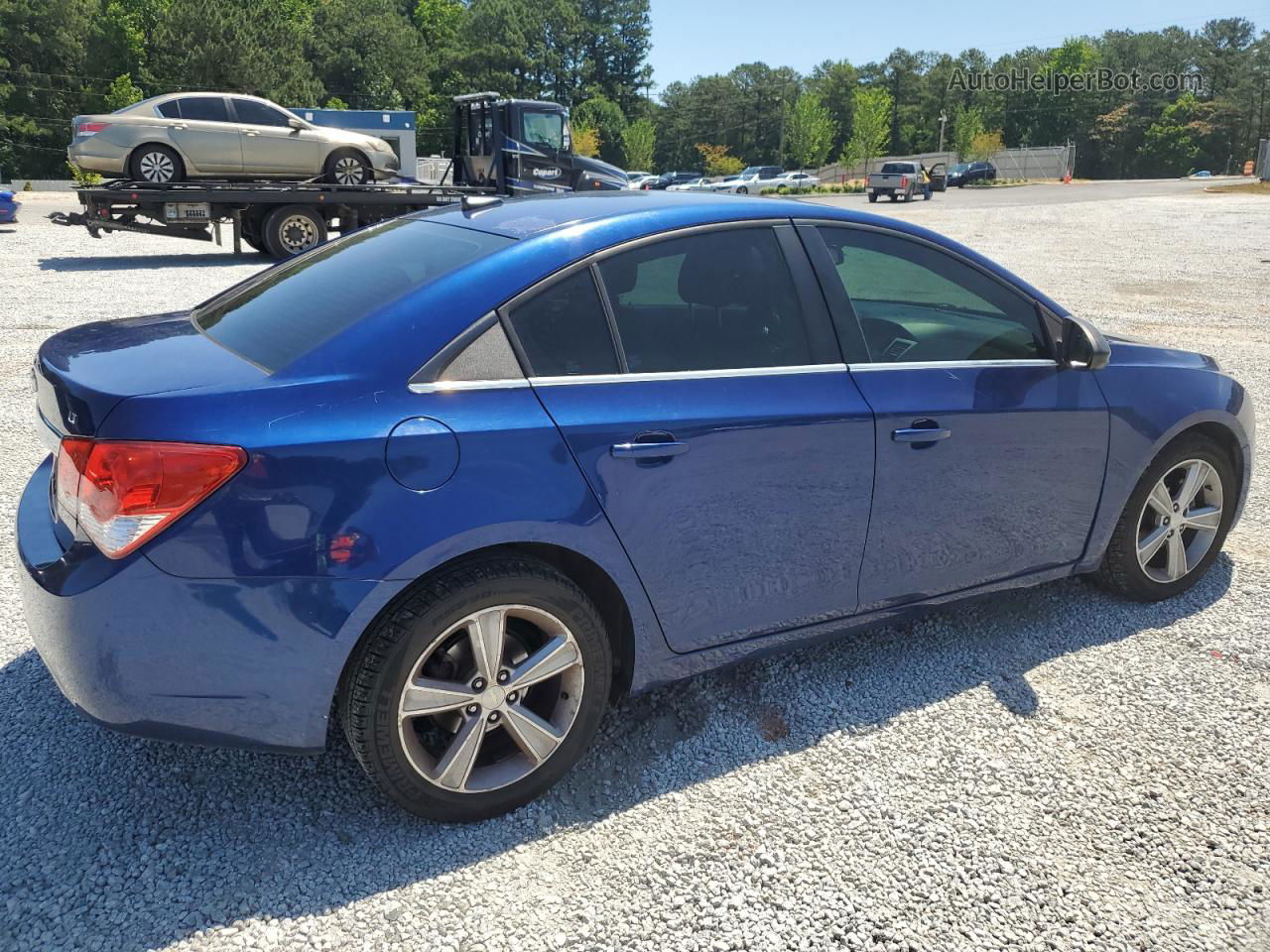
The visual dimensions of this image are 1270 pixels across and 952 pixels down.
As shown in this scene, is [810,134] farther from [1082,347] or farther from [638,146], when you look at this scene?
[1082,347]

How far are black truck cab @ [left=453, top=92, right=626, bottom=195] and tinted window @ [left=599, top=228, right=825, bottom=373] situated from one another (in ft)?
55.9

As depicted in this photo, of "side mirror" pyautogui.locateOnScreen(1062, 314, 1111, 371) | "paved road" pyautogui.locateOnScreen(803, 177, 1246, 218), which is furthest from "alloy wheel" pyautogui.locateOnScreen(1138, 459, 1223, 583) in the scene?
"paved road" pyautogui.locateOnScreen(803, 177, 1246, 218)

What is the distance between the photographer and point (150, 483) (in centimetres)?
221

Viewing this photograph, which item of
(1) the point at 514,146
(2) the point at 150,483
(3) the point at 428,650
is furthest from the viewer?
(1) the point at 514,146

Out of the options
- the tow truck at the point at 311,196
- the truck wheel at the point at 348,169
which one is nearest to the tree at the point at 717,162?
the tow truck at the point at 311,196

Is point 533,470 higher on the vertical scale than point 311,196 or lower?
lower

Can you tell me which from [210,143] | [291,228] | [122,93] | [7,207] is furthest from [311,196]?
[122,93]

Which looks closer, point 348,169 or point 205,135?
point 205,135

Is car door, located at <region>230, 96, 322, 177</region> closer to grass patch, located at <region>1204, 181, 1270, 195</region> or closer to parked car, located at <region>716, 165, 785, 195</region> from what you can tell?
parked car, located at <region>716, 165, 785, 195</region>

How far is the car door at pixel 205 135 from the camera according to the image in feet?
54.5

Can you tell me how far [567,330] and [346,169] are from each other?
17.2 meters

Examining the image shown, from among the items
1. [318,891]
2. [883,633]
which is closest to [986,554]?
[883,633]

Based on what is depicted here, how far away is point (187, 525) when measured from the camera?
7.23ft

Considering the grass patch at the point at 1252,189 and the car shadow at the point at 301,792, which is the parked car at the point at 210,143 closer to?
the car shadow at the point at 301,792
